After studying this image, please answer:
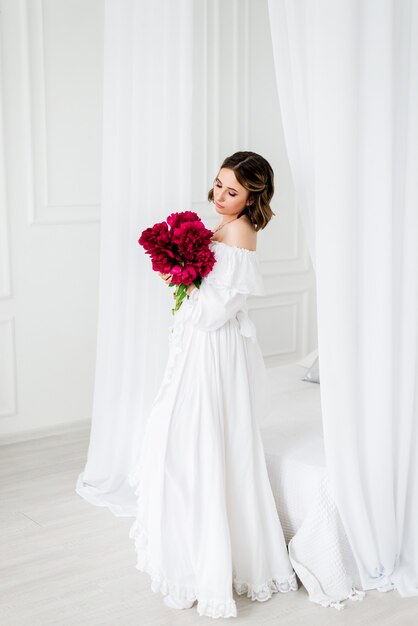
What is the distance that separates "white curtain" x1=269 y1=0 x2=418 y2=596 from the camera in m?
2.33

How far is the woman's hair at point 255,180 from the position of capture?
258 centimetres

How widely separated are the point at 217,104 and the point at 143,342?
1934 millimetres

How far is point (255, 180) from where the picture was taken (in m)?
2.60

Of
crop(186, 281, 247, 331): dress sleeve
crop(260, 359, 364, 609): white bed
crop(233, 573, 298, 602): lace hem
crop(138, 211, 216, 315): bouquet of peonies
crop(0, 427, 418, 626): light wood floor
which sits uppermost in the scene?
crop(138, 211, 216, 315): bouquet of peonies

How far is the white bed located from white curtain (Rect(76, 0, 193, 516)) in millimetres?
562

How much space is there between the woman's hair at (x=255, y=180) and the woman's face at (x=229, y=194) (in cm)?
2

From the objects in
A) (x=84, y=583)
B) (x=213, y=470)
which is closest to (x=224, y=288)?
(x=213, y=470)

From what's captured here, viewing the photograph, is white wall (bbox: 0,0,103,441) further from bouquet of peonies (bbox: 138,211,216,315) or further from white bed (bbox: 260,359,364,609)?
bouquet of peonies (bbox: 138,211,216,315)

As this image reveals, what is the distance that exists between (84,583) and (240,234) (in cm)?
122

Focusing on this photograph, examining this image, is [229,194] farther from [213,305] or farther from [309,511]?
[309,511]

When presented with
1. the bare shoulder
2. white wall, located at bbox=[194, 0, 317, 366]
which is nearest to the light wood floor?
the bare shoulder

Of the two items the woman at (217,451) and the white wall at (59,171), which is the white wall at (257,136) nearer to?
the white wall at (59,171)

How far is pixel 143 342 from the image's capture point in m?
3.25

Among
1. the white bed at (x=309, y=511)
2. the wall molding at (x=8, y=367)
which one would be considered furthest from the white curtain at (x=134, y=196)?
the wall molding at (x=8, y=367)
